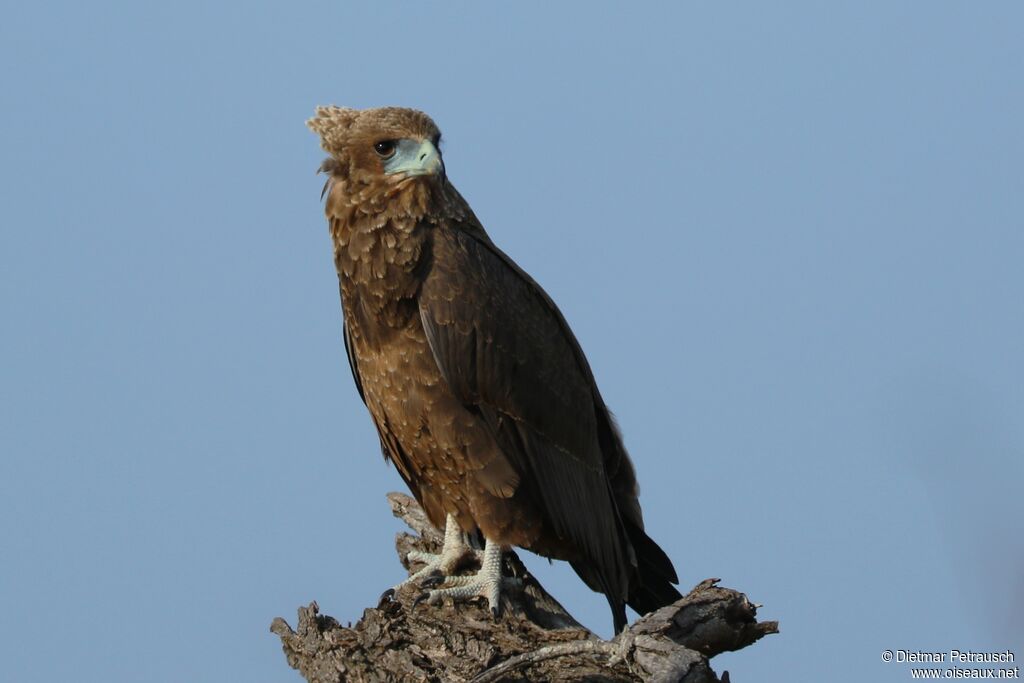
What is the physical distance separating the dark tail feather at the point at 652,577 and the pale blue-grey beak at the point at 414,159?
2.14m

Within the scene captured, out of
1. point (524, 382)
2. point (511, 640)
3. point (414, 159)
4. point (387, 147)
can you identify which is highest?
point (387, 147)

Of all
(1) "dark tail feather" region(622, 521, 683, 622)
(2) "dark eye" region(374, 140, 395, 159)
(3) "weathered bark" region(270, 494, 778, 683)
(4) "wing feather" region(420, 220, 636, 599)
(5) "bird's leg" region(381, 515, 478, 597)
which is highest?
(2) "dark eye" region(374, 140, 395, 159)

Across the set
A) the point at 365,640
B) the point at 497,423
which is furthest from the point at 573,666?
the point at 497,423

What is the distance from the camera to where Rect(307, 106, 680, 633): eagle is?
21.7 feet

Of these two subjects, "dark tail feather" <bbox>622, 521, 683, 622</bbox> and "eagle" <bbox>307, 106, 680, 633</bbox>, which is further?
"dark tail feather" <bbox>622, 521, 683, 622</bbox>

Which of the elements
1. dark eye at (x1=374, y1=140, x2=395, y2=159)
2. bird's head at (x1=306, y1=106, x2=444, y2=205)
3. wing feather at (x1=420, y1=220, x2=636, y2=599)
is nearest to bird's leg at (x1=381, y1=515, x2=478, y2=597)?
wing feather at (x1=420, y1=220, x2=636, y2=599)

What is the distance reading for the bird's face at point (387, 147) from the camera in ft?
21.7

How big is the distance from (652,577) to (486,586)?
1.03m

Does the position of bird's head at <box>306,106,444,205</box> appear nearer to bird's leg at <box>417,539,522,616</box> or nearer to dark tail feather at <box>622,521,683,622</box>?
bird's leg at <box>417,539,522,616</box>

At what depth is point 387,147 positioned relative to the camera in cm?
669

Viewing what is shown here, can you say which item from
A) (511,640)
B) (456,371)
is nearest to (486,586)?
(511,640)

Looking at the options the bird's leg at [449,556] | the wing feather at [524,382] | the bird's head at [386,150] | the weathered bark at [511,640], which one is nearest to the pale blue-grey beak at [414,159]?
the bird's head at [386,150]

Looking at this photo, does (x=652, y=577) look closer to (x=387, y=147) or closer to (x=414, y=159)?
(x=414, y=159)

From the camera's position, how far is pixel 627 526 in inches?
288
